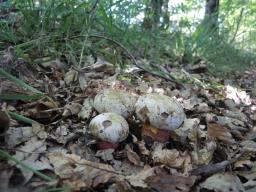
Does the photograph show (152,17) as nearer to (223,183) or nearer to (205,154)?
(205,154)

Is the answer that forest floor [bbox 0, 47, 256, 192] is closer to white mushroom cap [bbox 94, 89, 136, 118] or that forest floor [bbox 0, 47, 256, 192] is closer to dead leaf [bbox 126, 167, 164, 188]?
dead leaf [bbox 126, 167, 164, 188]

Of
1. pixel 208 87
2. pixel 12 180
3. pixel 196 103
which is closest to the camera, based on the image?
pixel 12 180

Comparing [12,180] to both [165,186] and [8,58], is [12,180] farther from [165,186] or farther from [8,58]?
[8,58]

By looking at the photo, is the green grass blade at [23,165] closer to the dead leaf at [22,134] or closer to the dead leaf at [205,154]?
the dead leaf at [22,134]

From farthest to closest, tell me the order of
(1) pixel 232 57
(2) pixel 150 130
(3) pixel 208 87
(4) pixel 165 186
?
(1) pixel 232 57
(3) pixel 208 87
(2) pixel 150 130
(4) pixel 165 186

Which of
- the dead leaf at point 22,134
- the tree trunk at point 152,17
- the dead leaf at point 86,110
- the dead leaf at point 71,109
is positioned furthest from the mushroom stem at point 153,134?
the tree trunk at point 152,17

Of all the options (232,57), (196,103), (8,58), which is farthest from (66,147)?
(232,57)

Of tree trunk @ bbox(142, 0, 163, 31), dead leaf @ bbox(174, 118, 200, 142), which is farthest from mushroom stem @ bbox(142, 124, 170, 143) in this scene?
tree trunk @ bbox(142, 0, 163, 31)
